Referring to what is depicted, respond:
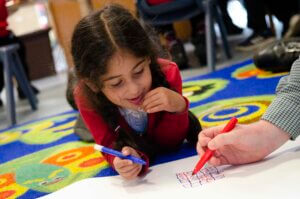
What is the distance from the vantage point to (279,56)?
1.37m

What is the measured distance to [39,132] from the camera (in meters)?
1.48

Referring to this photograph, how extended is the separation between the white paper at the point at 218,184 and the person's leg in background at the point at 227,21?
2.26 meters

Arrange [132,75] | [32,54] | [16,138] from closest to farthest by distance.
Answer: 1. [132,75]
2. [16,138]
3. [32,54]

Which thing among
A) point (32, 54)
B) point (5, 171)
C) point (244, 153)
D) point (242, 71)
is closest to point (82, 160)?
point (5, 171)

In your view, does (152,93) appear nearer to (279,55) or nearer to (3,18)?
(279,55)

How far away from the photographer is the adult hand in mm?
597

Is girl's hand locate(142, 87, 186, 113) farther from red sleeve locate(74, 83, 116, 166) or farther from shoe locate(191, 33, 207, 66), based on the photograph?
shoe locate(191, 33, 207, 66)

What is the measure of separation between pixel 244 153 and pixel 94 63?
31cm

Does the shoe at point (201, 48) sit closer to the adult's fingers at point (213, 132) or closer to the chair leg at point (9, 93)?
the chair leg at point (9, 93)

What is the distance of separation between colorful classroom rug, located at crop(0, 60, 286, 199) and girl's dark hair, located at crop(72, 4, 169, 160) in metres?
0.19

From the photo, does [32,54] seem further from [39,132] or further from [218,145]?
[218,145]

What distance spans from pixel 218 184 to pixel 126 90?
231 mm

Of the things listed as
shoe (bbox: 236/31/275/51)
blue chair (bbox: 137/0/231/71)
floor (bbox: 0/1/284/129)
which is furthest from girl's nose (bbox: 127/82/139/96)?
shoe (bbox: 236/31/275/51)

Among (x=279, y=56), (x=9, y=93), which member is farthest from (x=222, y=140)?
(x=9, y=93)
